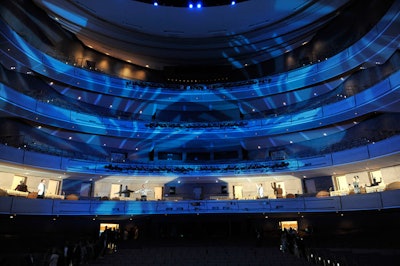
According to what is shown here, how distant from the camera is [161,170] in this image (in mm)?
25328

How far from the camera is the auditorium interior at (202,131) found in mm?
18931

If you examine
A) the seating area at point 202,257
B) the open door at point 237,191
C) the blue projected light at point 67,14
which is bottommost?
the seating area at point 202,257

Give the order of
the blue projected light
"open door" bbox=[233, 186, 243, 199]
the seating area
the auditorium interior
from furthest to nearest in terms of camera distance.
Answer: "open door" bbox=[233, 186, 243, 199]
the blue projected light
the auditorium interior
the seating area

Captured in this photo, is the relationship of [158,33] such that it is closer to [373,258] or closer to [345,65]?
[345,65]

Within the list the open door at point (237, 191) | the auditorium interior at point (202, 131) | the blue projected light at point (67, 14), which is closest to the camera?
the auditorium interior at point (202, 131)

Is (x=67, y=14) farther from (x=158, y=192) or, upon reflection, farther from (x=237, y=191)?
(x=237, y=191)

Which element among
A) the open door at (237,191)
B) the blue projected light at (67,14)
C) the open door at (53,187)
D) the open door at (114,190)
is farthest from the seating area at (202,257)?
the blue projected light at (67,14)

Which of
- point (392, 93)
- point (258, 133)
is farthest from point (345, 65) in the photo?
→ point (258, 133)

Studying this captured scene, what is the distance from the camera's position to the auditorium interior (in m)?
18.9

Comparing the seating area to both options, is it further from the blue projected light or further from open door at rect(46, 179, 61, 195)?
the blue projected light

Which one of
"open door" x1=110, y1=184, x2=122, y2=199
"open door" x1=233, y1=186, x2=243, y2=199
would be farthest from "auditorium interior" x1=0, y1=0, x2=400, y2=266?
"open door" x1=233, y1=186, x2=243, y2=199

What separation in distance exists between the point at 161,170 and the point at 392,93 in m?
17.2

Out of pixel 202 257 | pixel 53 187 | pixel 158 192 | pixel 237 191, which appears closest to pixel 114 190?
pixel 158 192

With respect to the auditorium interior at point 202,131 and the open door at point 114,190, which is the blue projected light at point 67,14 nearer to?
the auditorium interior at point 202,131
